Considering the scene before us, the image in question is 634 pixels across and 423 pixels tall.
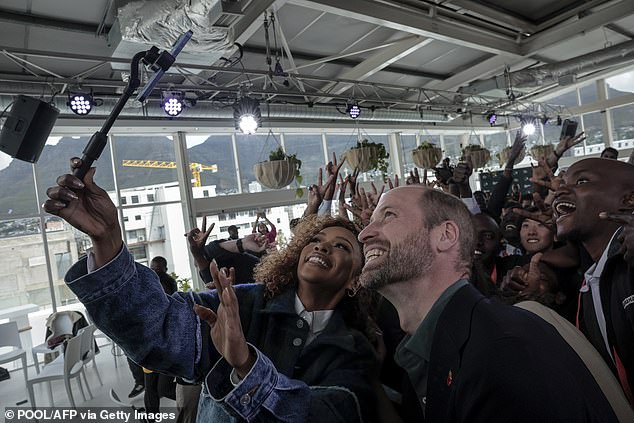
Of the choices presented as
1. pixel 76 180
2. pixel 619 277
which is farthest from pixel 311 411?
pixel 619 277

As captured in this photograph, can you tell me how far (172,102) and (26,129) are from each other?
7.64 ft

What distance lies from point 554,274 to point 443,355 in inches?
53.0

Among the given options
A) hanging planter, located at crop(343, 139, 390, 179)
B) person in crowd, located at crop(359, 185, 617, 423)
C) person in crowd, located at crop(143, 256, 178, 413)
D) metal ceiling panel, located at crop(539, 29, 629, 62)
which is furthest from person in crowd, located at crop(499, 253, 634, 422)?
metal ceiling panel, located at crop(539, 29, 629, 62)

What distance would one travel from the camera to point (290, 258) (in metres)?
1.54

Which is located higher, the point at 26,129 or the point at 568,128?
the point at 26,129

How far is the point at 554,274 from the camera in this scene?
1922 mm

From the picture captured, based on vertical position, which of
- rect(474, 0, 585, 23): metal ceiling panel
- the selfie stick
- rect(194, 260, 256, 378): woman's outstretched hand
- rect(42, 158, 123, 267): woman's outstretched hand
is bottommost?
rect(194, 260, 256, 378): woman's outstretched hand

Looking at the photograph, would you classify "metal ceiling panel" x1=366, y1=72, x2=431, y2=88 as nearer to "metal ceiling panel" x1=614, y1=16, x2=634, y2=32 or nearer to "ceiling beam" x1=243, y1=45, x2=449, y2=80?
"ceiling beam" x1=243, y1=45, x2=449, y2=80

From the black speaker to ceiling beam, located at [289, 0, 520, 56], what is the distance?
2661mm

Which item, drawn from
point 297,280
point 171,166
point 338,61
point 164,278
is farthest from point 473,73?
point 297,280

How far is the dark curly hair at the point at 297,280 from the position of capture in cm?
142

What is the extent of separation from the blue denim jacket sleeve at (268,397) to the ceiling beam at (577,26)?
7202 millimetres

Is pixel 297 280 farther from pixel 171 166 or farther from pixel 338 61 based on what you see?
pixel 171 166

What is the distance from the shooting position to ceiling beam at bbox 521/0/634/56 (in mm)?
5851
